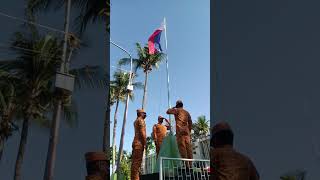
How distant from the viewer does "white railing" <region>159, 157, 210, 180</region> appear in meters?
2.86

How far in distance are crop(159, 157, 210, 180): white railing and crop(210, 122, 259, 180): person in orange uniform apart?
0.93 metres

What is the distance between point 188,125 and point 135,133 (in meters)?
0.33

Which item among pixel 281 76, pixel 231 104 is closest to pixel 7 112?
pixel 231 104

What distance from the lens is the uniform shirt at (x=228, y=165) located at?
184 centimetres

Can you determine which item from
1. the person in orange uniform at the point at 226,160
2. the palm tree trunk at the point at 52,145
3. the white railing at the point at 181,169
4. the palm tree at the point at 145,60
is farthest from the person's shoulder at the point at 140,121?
the palm tree trunk at the point at 52,145

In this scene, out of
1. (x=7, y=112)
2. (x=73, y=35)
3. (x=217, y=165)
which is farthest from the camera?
(x=73, y=35)

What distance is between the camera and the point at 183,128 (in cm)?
288

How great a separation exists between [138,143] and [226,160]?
1.09 m

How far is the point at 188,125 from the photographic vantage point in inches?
108

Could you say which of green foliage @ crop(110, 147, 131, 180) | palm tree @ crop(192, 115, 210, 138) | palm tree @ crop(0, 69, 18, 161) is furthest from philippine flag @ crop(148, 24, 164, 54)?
palm tree @ crop(0, 69, 18, 161)

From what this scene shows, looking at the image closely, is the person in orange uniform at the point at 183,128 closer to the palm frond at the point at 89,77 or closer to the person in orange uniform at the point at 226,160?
the person in orange uniform at the point at 226,160

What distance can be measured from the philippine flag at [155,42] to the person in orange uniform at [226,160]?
939mm

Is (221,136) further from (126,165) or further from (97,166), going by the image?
(126,165)

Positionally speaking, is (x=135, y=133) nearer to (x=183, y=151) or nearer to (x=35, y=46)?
(x=183, y=151)
